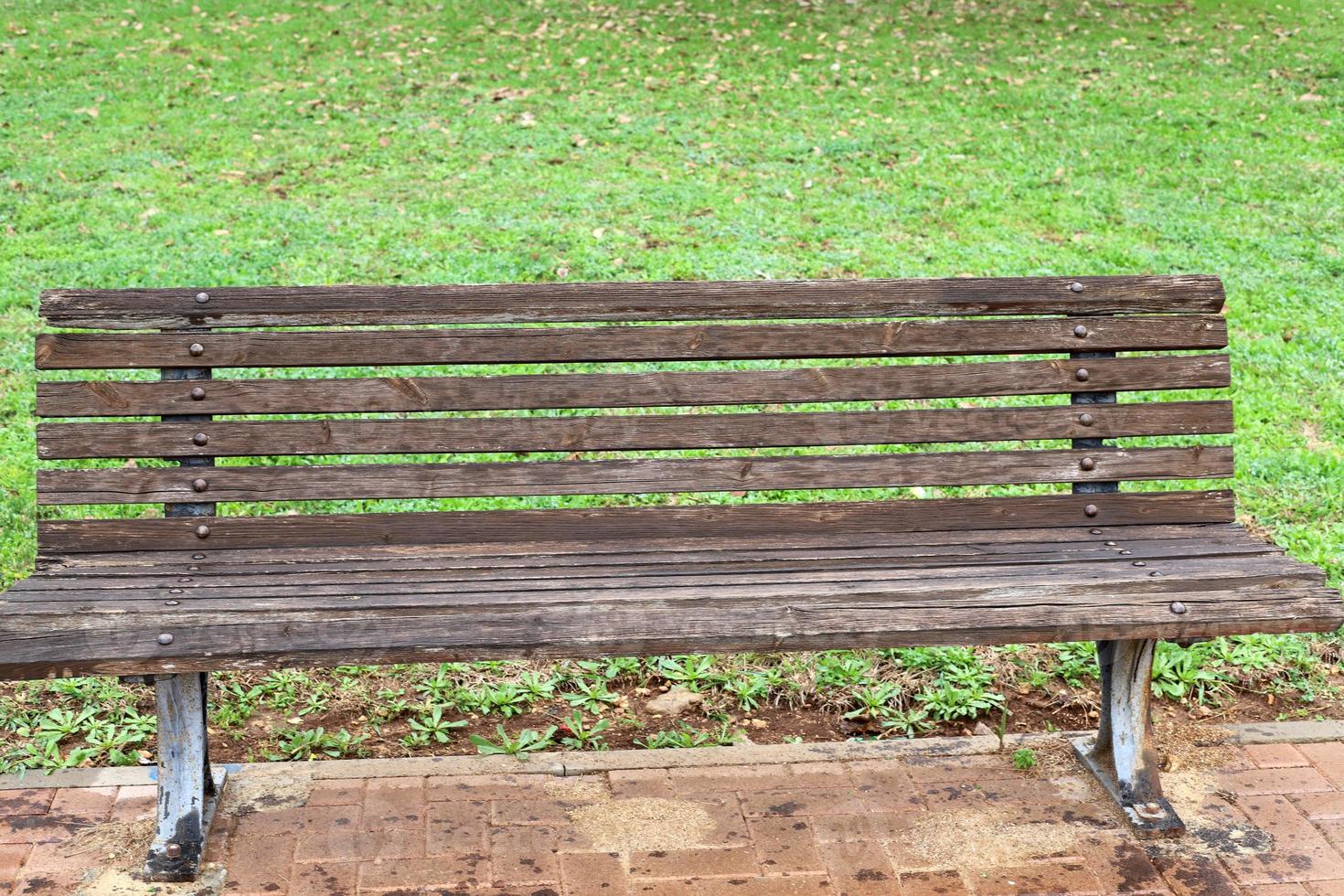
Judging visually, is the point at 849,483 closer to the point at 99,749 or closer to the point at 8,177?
the point at 99,749

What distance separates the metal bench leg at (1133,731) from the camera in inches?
117

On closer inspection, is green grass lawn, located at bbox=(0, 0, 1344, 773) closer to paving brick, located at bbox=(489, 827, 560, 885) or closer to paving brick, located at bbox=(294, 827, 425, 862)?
paving brick, located at bbox=(294, 827, 425, 862)

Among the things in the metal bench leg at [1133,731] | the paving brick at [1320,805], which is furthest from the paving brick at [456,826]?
the paving brick at [1320,805]

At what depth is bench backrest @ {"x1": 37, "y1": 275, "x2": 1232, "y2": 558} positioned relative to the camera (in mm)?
3047

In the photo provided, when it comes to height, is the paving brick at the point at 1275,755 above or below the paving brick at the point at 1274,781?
above

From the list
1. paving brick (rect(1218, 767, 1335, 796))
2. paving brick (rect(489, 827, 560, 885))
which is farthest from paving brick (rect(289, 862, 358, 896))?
paving brick (rect(1218, 767, 1335, 796))

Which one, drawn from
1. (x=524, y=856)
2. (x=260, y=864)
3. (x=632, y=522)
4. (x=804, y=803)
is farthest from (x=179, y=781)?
(x=804, y=803)

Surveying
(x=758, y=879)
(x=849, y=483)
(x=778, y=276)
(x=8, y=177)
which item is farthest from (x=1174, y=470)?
(x=8, y=177)

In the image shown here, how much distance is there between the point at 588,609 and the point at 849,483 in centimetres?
85

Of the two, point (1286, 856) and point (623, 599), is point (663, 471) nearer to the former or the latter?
point (623, 599)

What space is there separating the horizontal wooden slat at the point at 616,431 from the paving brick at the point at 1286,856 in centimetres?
87

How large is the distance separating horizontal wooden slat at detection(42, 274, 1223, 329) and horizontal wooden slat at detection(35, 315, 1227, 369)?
0.11 ft

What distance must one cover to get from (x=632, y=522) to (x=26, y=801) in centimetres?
146

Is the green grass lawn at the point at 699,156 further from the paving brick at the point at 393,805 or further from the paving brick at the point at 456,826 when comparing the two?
the paving brick at the point at 456,826
